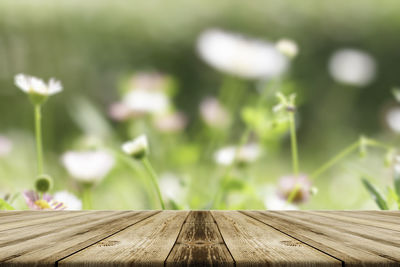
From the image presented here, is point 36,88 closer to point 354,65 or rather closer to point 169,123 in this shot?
point 169,123

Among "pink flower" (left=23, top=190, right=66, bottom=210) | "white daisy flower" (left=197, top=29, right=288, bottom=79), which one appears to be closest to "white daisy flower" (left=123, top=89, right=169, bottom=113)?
"white daisy flower" (left=197, top=29, right=288, bottom=79)

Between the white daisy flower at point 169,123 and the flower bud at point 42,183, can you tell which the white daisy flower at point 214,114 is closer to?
the white daisy flower at point 169,123

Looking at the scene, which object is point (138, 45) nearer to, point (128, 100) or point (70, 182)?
point (128, 100)

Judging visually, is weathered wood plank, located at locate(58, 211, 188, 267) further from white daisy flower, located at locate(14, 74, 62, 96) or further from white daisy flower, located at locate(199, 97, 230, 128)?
white daisy flower, located at locate(199, 97, 230, 128)

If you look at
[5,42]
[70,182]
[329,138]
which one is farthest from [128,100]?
[329,138]

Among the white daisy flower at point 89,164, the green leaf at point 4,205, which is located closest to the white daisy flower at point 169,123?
the white daisy flower at point 89,164

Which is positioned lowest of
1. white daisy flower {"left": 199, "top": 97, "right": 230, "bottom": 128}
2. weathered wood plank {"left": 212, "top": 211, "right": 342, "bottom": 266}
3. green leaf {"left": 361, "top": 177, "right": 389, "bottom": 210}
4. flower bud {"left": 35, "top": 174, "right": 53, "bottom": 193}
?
weathered wood plank {"left": 212, "top": 211, "right": 342, "bottom": 266}

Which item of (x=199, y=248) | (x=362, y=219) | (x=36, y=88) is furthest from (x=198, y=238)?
(x=36, y=88)

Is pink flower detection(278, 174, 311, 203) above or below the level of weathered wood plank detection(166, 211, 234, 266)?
above
